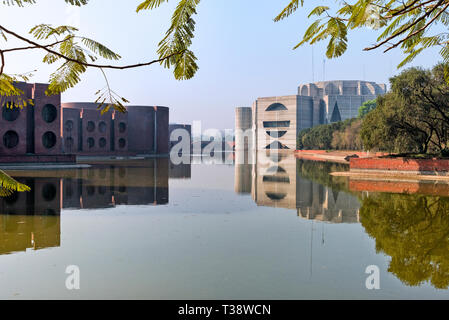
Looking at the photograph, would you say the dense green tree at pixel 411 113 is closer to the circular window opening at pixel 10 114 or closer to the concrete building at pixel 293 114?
the circular window opening at pixel 10 114

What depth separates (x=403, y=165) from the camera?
35.3 meters

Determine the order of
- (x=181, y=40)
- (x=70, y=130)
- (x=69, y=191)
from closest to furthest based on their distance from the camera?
(x=181, y=40) < (x=69, y=191) < (x=70, y=130)

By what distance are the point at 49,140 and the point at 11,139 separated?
463 cm

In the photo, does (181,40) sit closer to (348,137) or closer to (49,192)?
(49,192)

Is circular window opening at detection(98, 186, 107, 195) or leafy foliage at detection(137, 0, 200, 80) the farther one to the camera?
circular window opening at detection(98, 186, 107, 195)

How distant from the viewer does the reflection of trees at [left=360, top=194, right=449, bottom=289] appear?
8.75 meters

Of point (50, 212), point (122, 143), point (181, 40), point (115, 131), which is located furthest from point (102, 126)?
point (181, 40)

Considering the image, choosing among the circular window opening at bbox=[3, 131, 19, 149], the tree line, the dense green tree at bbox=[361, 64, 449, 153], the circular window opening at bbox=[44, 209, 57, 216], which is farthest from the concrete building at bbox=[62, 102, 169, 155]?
the circular window opening at bbox=[44, 209, 57, 216]

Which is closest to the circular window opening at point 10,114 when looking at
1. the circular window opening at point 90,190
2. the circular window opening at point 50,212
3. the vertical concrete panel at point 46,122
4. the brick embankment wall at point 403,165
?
the vertical concrete panel at point 46,122

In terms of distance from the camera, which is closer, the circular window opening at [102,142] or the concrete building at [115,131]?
the concrete building at [115,131]

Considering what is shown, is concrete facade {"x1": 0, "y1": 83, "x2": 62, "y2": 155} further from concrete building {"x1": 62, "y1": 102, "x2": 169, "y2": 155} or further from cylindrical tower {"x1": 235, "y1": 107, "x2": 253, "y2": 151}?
cylindrical tower {"x1": 235, "y1": 107, "x2": 253, "y2": 151}

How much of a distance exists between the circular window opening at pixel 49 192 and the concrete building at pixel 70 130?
7.25m

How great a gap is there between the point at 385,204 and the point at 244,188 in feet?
33.9

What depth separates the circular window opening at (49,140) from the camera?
52062 mm
